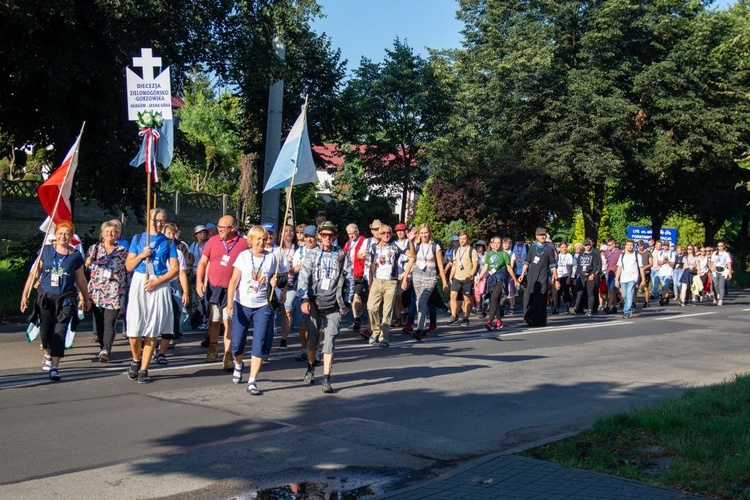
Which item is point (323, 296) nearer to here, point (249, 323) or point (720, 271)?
point (249, 323)

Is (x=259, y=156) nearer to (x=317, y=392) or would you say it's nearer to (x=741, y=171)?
(x=317, y=392)

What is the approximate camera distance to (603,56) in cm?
3281

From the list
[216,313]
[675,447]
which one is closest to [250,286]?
[216,313]

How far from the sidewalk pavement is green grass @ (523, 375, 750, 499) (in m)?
0.25

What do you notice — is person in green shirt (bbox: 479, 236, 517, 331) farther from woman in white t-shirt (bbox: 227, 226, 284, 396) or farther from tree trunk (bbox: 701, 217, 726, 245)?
tree trunk (bbox: 701, 217, 726, 245)

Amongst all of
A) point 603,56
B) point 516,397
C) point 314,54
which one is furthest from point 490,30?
point 516,397

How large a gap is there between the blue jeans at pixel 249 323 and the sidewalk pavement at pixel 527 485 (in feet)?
11.5

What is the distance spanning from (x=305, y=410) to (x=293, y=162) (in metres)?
4.31

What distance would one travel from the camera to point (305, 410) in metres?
8.63

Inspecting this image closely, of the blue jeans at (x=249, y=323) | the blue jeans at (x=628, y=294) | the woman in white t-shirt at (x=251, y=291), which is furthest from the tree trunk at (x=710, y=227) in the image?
the blue jeans at (x=249, y=323)

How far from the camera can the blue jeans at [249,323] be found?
30.7 feet

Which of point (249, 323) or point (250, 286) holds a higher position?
point (250, 286)

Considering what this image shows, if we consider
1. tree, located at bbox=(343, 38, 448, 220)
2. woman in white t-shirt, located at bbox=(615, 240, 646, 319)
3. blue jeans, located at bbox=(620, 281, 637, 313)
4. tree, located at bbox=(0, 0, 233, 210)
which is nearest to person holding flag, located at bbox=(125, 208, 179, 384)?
tree, located at bbox=(0, 0, 233, 210)

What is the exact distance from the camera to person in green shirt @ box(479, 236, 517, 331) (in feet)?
53.7
